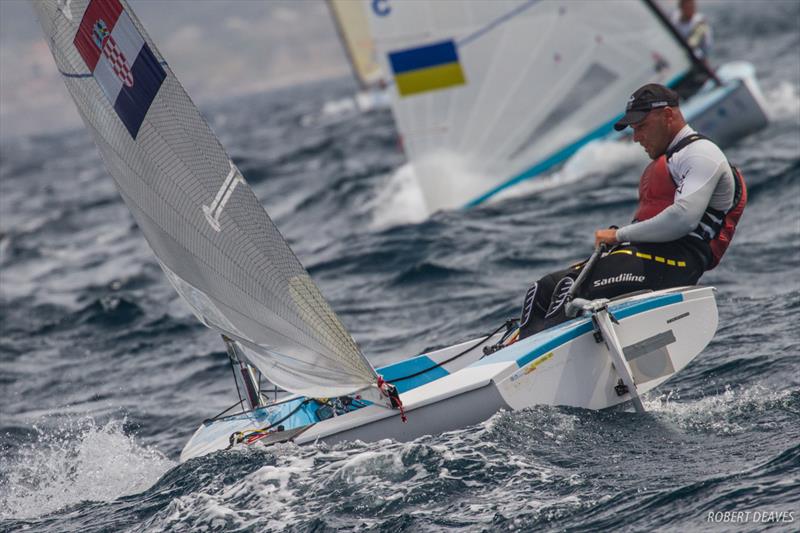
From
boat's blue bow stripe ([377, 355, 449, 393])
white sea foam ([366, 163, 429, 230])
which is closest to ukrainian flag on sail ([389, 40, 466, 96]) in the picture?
white sea foam ([366, 163, 429, 230])

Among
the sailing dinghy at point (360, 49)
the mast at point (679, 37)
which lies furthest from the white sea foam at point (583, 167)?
the sailing dinghy at point (360, 49)

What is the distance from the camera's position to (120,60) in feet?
12.8

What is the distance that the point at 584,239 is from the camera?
26.1 ft

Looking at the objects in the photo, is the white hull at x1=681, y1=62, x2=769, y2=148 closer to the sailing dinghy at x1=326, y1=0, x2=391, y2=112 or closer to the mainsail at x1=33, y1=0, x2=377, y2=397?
the mainsail at x1=33, y1=0, x2=377, y2=397

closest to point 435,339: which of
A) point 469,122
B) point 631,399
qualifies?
point 631,399

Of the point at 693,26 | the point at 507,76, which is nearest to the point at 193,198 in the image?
the point at 507,76

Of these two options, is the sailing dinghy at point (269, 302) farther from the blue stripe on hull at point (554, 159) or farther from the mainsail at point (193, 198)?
the blue stripe on hull at point (554, 159)

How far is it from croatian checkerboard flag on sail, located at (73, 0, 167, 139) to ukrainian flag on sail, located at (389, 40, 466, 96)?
5.52 meters

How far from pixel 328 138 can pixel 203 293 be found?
59.3 ft

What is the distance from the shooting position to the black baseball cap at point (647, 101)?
421cm

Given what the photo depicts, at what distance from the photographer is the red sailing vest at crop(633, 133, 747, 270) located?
425 cm

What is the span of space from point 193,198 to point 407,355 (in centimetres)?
237

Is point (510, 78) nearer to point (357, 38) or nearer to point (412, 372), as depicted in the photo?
point (412, 372)

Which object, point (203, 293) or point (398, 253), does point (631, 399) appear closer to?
point (203, 293)
